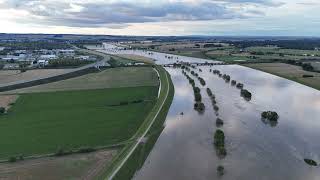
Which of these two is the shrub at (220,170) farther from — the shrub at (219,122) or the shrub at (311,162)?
the shrub at (219,122)

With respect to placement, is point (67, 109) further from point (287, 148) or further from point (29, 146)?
point (287, 148)

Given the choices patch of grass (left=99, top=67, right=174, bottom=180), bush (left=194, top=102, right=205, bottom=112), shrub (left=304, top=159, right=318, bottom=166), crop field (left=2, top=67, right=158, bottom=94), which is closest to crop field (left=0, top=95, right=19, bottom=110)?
crop field (left=2, top=67, right=158, bottom=94)

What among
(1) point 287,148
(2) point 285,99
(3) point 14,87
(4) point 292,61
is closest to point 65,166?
(1) point 287,148

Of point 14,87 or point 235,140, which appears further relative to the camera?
point 14,87

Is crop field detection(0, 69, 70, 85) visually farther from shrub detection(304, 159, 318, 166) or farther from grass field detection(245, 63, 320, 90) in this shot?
shrub detection(304, 159, 318, 166)

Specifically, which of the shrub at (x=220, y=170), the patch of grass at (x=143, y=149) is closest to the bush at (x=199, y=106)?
the patch of grass at (x=143, y=149)

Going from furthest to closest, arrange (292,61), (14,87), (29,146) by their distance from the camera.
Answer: (292,61) → (14,87) → (29,146)

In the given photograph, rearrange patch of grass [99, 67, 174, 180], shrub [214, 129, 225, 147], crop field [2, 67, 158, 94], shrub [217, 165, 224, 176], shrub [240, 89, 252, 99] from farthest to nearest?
crop field [2, 67, 158, 94], shrub [240, 89, 252, 99], shrub [214, 129, 225, 147], patch of grass [99, 67, 174, 180], shrub [217, 165, 224, 176]
